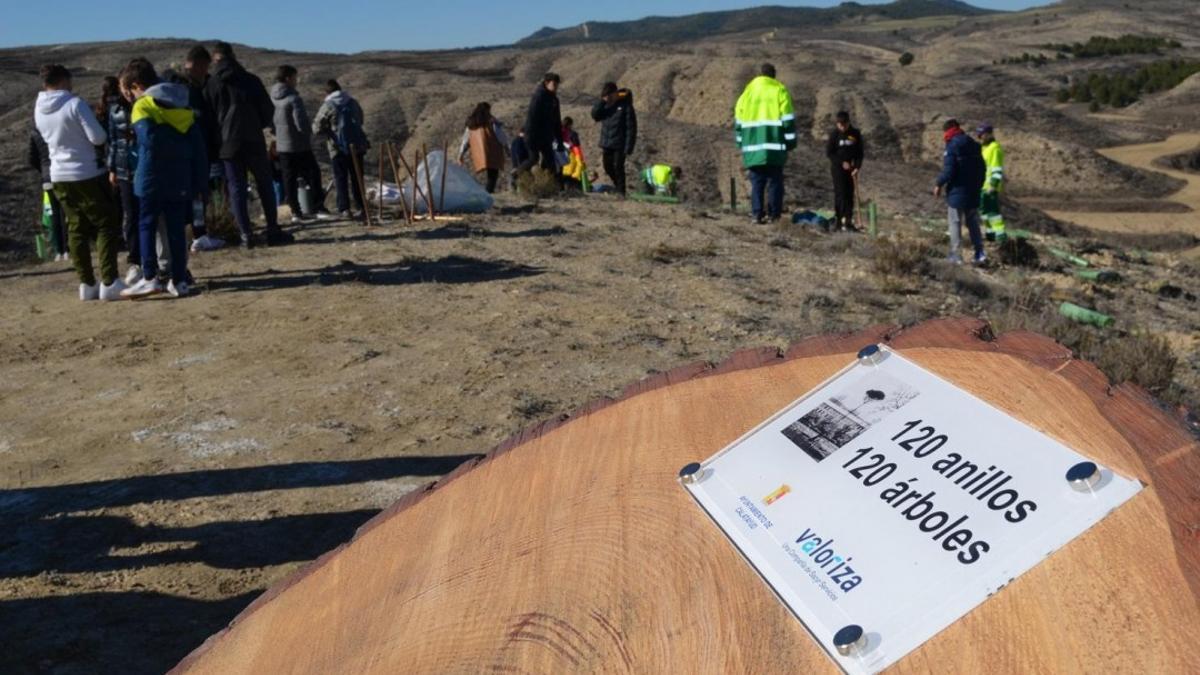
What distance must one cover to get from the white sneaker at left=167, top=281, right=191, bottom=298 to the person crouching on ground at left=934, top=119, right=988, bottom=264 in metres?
7.09

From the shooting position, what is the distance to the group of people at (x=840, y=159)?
37.7ft

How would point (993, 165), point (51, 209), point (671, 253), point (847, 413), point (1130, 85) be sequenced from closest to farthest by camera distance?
point (847, 413), point (671, 253), point (51, 209), point (993, 165), point (1130, 85)

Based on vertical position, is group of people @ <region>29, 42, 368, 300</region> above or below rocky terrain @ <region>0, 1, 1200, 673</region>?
above

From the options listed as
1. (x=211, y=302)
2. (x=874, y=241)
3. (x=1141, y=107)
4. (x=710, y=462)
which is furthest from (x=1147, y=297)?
(x=1141, y=107)

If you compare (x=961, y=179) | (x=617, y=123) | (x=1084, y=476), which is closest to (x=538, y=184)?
(x=617, y=123)

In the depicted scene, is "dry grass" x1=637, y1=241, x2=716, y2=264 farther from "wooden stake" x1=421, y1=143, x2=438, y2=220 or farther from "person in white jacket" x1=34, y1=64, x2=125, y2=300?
"person in white jacket" x1=34, y1=64, x2=125, y2=300

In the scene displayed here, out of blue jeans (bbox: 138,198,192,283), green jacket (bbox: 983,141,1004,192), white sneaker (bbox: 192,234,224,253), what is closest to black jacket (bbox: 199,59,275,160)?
white sneaker (bbox: 192,234,224,253)

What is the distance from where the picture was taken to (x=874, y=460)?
1973mm

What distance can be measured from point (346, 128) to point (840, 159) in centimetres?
578

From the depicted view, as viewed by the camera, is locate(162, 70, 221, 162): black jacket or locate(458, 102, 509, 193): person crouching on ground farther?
locate(458, 102, 509, 193): person crouching on ground

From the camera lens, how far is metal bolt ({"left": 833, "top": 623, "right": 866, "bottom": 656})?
5.40 ft

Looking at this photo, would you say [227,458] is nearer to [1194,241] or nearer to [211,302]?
[211,302]

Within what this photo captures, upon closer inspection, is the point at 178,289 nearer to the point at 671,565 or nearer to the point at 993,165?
the point at 671,565

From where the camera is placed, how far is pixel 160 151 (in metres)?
7.84
